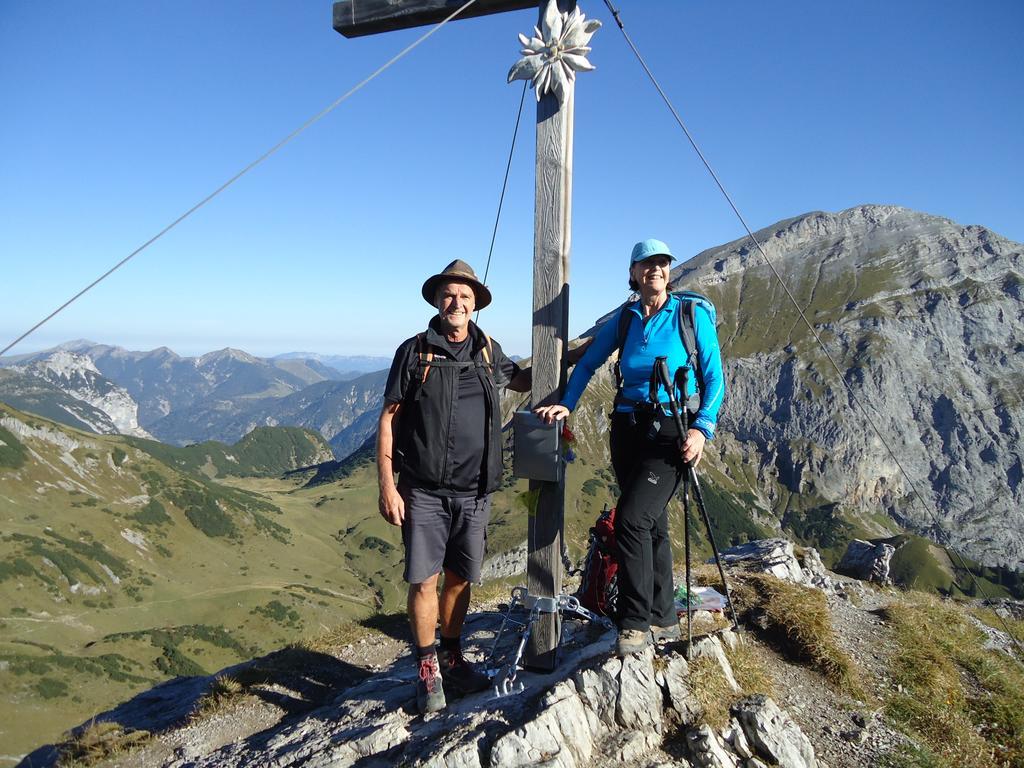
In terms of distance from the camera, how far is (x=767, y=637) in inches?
303

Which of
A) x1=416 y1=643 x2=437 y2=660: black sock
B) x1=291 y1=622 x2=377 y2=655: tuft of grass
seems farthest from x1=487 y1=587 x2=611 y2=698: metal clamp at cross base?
x1=291 y1=622 x2=377 y2=655: tuft of grass

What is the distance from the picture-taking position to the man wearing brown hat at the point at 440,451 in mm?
A: 6039

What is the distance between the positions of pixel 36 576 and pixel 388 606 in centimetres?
7961

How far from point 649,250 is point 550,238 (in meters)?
1.21

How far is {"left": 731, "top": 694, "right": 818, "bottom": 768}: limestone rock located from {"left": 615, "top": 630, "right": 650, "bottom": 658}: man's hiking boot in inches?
39.1

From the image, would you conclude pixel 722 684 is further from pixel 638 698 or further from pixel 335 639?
pixel 335 639

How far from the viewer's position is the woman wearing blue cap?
19.0 ft

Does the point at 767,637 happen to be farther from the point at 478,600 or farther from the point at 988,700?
the point at 478,600

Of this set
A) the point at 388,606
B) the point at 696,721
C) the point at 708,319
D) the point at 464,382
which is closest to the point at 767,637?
the point at 696,721

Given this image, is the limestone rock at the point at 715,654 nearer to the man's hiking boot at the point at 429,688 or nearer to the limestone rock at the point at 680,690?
the limestone rock at the point at 680,690

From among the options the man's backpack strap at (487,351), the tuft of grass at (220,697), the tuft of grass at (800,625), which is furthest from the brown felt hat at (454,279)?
the tuft of grass at (220,697)

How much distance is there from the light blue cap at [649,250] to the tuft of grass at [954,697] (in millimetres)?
5308

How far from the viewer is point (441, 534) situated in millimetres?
6246

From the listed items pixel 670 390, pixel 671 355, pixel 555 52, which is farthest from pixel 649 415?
pixel 555 52
